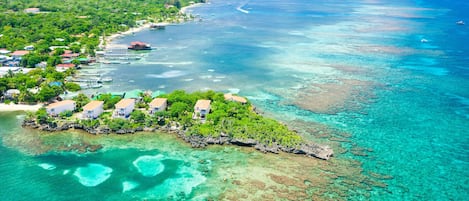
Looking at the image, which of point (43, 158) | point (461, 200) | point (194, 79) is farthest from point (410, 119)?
point (43, 158)

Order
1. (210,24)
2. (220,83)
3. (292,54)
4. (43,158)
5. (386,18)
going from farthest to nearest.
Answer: (386,18), (210,24), (292,54), (220,83), (43,158)

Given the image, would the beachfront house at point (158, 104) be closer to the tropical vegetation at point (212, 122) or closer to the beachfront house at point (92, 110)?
the tropical vegetation at point (212, 122)

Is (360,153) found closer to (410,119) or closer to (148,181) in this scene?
(410,119)

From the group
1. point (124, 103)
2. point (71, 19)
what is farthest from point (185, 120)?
point (71, 19)

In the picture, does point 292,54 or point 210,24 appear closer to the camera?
point 292,54

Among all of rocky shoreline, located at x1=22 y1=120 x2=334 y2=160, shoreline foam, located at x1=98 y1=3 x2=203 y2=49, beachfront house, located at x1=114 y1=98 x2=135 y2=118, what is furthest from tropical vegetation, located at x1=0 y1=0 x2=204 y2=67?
beachfront house, located at x1=114 y1=98 x2=135 y2=118

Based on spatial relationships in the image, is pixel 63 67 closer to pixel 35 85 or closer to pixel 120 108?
pixel 35 85

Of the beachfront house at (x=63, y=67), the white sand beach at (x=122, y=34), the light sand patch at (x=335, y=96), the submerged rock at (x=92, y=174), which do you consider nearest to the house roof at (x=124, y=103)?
the submerged rock at (x=92, y=174)
